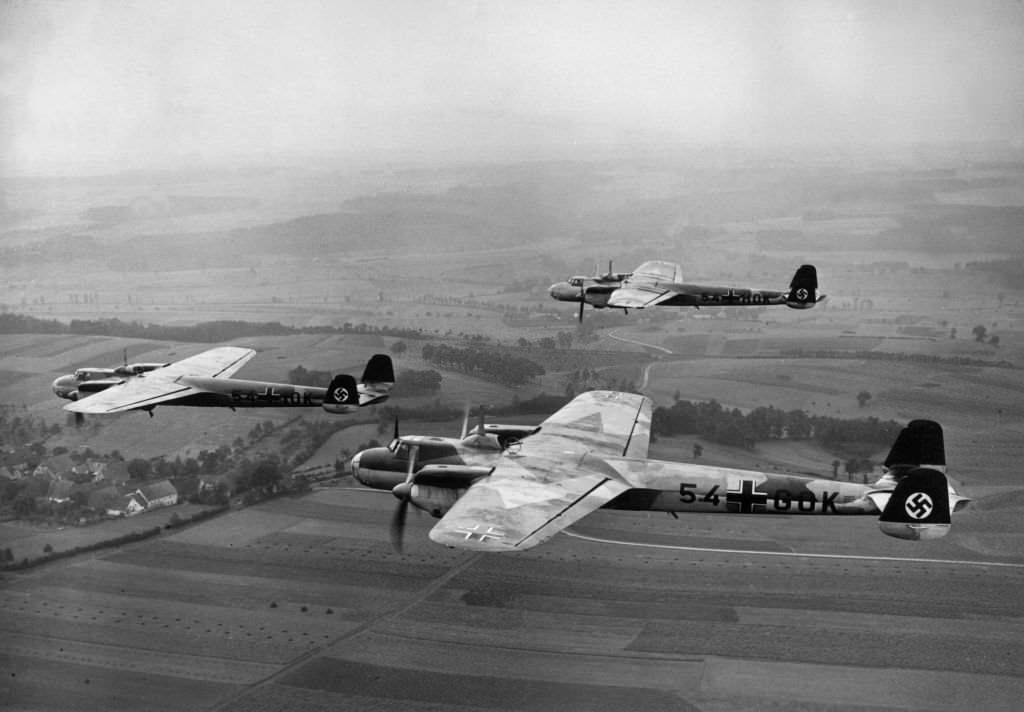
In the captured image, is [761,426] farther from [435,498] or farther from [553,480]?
[435,498]

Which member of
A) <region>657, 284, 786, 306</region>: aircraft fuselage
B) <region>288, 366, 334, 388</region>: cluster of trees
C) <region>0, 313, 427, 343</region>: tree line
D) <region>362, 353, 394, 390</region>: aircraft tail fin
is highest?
<region>657, 284, 786, 306</region>: aircraft fuselage

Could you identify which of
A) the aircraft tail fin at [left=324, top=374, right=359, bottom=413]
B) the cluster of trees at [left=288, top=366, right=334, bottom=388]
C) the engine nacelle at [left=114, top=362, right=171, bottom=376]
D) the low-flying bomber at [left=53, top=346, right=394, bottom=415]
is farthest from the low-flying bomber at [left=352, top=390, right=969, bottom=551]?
the cluster of trees at [left=288, top=366, right=334, bottom=388]

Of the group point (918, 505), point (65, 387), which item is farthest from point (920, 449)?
point (65, 387)

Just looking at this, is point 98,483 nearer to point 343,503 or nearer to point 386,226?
point 343,503

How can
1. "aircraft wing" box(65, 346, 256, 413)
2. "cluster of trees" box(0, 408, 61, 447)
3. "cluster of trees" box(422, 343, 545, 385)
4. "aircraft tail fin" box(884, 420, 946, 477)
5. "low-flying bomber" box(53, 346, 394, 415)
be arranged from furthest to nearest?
"cluster of trees" box(422, 343, 545, 385) < "cluster of trees" box(0, 408, 61, 447) < "low-flying bomber" box(53, 346, 394, 415) < "aircraft wing" box(65, 346, 256, 413) < "aircraft tail fin" box(884, 420, 946, 477)

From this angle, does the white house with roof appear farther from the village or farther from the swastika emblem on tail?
the swastika emblem on tail

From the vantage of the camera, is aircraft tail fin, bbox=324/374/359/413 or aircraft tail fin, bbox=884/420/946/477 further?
aircraft tail fin, bbox=324/374/359/413

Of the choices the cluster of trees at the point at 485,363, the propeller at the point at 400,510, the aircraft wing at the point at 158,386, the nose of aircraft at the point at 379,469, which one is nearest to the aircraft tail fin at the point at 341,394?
the nose of aircraft at the point at 379,469
